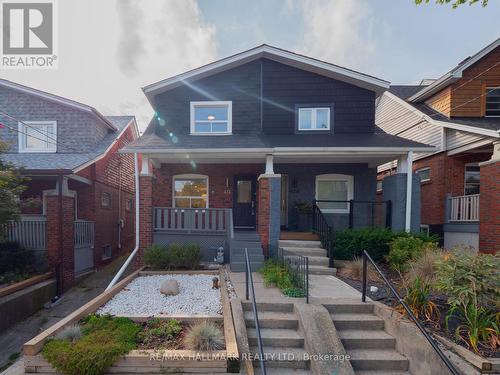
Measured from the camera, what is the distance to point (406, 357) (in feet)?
12.7

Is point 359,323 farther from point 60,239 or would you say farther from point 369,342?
point 60,239

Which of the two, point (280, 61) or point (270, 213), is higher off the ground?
point (280, 61)

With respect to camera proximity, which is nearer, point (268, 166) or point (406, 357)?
point (406, 357)

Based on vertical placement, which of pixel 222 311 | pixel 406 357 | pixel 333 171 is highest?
pixel 333 171

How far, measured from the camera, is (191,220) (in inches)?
328

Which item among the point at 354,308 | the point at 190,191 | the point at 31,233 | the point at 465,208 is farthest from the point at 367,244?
the point at 31,233

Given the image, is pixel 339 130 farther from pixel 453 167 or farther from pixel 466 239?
pixel 466 239

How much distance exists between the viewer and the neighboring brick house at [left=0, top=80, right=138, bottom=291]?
841cm

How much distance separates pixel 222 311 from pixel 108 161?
32.6ft

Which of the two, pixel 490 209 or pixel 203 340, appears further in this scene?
pixel 490 209

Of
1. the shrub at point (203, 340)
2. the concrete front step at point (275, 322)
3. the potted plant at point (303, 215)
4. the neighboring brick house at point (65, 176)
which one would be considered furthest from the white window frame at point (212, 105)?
the shrub at point (203, 340)

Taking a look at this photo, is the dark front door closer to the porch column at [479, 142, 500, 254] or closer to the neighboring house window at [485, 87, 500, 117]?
the porch column at [479, 142, 500, 254]

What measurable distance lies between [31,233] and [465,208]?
47.2 ft

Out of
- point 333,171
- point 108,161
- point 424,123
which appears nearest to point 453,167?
point 424,123
